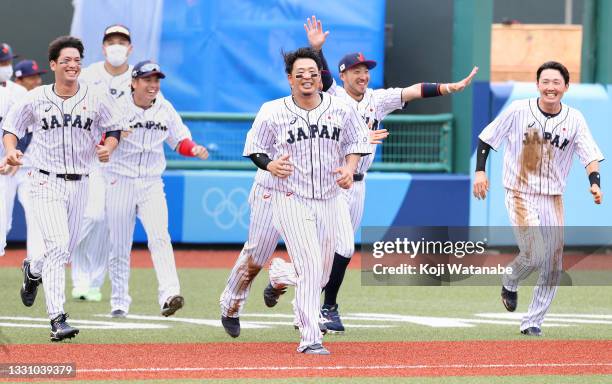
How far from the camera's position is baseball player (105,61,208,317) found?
1088cm

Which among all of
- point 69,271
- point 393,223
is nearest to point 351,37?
point 393,223

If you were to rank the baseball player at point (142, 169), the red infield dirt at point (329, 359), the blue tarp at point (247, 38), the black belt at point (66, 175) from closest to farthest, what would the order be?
the red infield dirt at point (329, 359), the black belt at point (66, 175), the baseball player at point (142, 169), the blue tarp at point (247, 38)

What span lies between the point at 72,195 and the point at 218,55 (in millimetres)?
7637

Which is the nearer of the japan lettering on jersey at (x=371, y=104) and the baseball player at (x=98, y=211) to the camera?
the japan lettering on jersey at (x=371, y=104)

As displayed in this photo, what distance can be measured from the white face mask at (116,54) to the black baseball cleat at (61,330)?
350cm

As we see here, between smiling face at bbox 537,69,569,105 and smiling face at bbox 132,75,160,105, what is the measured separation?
3.18 m

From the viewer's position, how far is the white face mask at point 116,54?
12031 mm

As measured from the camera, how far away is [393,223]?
56.0 ft

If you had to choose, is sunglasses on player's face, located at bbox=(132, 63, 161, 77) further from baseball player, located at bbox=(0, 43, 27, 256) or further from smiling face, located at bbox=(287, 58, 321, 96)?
smiling face, located at bbox=(287, 58, 321, 96)

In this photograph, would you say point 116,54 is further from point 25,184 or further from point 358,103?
point 358,103

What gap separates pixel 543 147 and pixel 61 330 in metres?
3.78

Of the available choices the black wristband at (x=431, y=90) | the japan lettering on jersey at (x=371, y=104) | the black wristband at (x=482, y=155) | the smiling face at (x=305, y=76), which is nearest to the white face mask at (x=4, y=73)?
the japan lettering on jersey at (x=371, y=104)

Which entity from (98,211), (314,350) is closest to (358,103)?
(314,350)

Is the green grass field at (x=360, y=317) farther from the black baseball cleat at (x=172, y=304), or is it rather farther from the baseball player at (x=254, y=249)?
the baseball player at (x=254, y=249)
